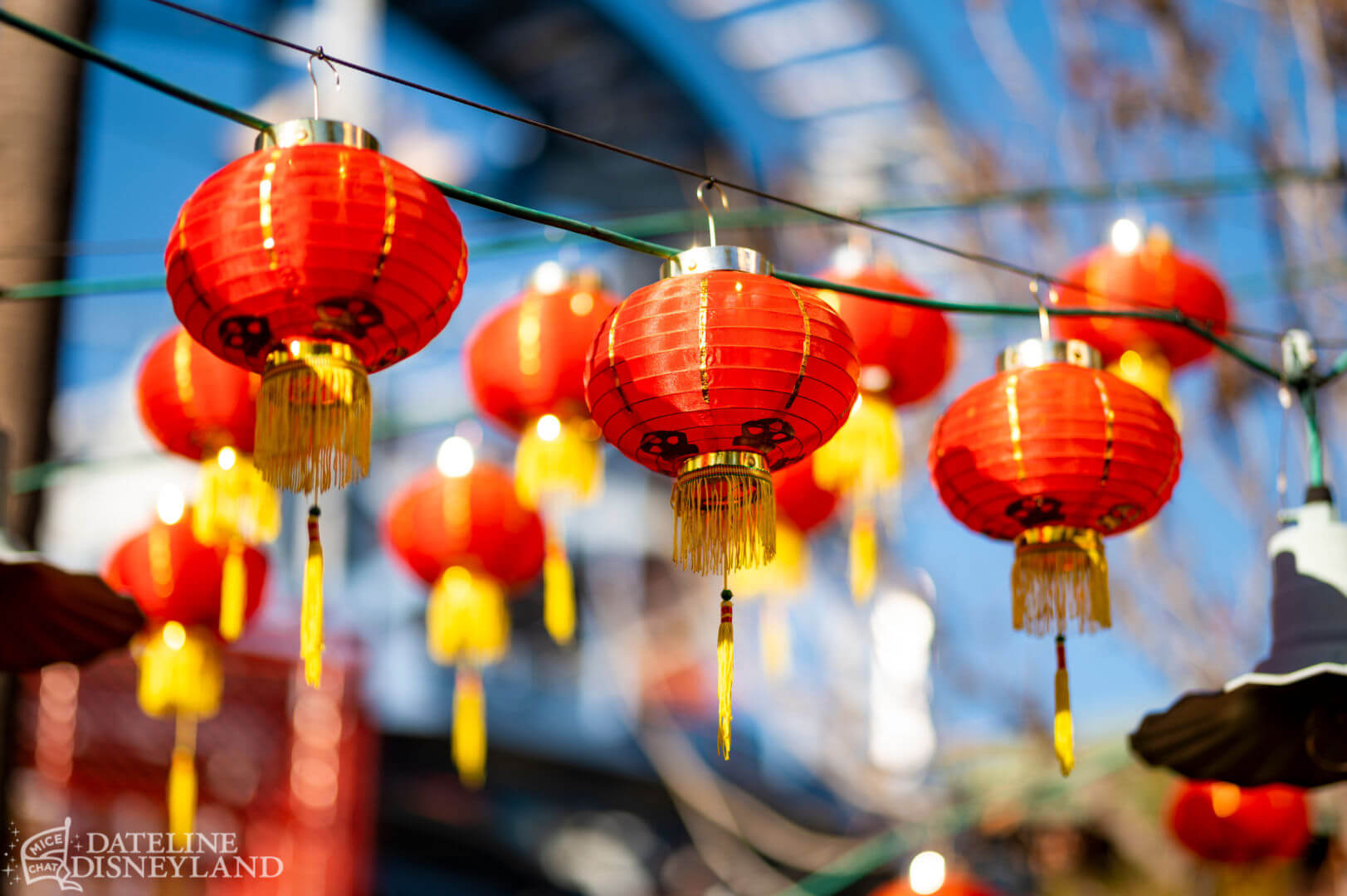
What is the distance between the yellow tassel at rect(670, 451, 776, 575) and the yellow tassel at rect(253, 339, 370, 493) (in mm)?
541

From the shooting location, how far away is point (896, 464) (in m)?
4.69

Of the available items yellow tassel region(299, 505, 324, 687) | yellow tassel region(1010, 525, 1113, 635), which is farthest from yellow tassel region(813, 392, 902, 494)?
yellow tassel region(299, 505, 324, 687)

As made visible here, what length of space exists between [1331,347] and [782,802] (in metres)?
7.07

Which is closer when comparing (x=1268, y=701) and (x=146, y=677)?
(x=1268, y=701)

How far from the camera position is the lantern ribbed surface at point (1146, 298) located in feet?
14.7

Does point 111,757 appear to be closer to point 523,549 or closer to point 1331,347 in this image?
point 523,549

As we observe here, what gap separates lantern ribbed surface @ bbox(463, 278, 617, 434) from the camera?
431 centimetres

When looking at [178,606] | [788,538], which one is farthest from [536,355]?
[788,538]

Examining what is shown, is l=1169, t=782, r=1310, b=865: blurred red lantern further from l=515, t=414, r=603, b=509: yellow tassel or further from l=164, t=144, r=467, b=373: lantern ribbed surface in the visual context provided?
l=164, t=144, r=467, b=373: lantern ribbed surface

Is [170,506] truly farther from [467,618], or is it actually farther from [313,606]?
[313,606]

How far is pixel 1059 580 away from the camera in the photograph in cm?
336

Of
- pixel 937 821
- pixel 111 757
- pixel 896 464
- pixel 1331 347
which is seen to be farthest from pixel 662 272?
pixel 111 757

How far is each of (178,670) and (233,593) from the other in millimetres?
438

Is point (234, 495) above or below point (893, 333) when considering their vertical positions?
below
